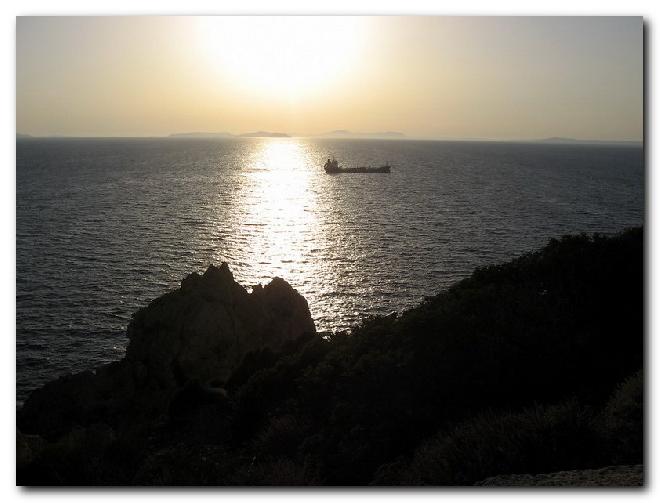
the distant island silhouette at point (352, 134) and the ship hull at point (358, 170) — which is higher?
the ship hull at point (358, 170)

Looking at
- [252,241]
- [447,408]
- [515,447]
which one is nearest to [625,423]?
[515,447]

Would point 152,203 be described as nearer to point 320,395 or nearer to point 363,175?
point 320,395

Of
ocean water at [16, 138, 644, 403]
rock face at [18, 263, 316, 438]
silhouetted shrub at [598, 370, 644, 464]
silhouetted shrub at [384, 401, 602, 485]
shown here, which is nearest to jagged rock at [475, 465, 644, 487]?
silhouetted shrub at [384, 401, 602, 485]

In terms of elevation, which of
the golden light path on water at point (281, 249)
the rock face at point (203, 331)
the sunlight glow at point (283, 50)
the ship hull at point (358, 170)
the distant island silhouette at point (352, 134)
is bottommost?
the rock face at point (203, 331)

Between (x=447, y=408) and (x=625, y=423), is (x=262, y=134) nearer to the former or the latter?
(x=447, y=408)

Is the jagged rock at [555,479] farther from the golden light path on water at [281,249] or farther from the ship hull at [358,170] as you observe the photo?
the ship hull at [358,170]

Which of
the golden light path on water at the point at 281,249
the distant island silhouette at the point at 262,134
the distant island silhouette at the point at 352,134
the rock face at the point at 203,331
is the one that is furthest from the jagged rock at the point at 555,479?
the golden light path on water at the point at 281,249

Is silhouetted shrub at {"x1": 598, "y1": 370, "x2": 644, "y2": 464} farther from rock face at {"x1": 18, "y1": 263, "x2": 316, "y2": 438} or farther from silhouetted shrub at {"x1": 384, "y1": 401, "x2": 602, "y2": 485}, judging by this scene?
rock face at {"x1": 18, "y1": 263, "x2": 316, "y2": 438}
